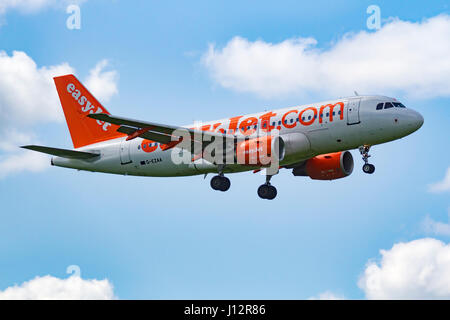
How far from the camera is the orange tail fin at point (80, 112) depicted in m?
40.4

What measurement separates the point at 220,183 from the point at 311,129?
17.8 feet

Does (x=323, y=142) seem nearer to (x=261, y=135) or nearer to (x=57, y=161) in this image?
(x=261, y=135)

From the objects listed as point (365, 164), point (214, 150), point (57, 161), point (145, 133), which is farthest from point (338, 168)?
point (57, 161)

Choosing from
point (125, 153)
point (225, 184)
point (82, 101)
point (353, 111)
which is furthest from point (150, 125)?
point (82, 101)

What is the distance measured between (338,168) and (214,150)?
287 inches

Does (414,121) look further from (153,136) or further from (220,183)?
(153,136)

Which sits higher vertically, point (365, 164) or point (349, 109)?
point (349, 109)

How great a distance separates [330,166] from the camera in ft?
125

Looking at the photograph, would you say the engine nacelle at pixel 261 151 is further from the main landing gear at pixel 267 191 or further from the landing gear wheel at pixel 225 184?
the main landing gear at pixel 267 191

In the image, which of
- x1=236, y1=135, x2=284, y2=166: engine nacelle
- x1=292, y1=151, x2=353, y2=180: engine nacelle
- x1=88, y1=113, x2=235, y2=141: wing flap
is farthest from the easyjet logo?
x1=292, y1=151, x2=353, y2=180: engine nacelle

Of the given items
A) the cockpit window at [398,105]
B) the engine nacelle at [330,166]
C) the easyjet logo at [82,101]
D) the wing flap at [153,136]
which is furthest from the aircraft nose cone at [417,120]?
the easyjet logo at [82,101]

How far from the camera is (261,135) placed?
3422cm

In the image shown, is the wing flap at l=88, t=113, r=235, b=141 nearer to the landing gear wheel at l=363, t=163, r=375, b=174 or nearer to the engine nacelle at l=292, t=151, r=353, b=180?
the engine nacelle at l=292, t=151, r=353, b=180

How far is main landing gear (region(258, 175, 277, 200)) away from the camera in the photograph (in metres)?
37.6
